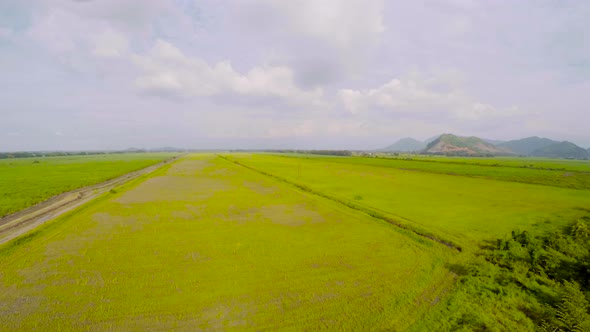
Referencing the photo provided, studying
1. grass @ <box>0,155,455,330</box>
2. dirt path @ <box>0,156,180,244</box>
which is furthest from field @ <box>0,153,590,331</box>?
dirt path @ <box>0,156,180,244</box>

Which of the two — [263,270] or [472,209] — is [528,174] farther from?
[263,270]

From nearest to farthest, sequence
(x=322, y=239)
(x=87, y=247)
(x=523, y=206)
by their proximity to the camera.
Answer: (x=87, y=247) → (x=322, y=239) → (x=523, y=206)

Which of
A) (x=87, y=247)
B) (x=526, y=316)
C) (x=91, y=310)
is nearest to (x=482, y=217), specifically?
(x=526, y=316)

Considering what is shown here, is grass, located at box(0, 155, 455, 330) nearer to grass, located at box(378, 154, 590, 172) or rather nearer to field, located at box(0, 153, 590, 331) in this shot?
field, located at box(0, 153, 590, 331)

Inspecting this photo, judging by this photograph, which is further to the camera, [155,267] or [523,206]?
[523,206]

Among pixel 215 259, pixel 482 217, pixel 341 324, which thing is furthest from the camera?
pixel 482 217

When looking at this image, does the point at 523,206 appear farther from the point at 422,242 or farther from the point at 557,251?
the point at 422,242

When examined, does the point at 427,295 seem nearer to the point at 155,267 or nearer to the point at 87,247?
the point at 155,267
